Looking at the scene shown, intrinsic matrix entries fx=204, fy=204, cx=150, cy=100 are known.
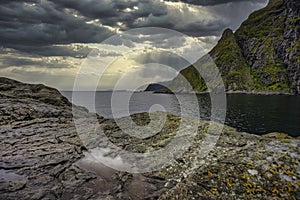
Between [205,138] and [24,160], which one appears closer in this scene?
[24,160]

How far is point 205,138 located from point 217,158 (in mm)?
2195

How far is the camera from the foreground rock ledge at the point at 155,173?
8.18 metres

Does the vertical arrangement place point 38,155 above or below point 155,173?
above

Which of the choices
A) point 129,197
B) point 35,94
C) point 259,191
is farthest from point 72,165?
point 35,94

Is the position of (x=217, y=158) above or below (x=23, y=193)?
above

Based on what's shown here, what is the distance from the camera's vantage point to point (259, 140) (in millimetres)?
11680

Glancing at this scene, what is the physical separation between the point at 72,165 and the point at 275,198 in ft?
29.4

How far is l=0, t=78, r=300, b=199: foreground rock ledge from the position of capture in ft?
26.8

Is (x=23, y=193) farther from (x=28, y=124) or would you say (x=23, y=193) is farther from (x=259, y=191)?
(x=28, y=124)

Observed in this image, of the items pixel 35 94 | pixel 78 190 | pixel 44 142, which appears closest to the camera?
pixel 78 190

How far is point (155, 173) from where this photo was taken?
996 centimetres

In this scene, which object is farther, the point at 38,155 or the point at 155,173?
the point at 38,155

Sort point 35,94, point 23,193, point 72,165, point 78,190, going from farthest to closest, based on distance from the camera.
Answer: point 35,94
point 72,165
point 78,190
point 23,193

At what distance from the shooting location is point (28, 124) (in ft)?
54.8
